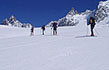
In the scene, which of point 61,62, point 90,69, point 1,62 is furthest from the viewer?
point 1,62

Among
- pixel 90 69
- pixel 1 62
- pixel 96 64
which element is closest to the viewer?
pixel 90 69

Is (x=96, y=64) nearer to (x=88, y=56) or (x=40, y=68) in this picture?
(x=88, y=56)

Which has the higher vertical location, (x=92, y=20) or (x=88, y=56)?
(x=92, y=20)

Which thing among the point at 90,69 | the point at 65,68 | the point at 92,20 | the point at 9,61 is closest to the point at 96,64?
the point at 90,69

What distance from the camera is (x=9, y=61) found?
7934 millimetres

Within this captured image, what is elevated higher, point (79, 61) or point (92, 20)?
point (92, 20)

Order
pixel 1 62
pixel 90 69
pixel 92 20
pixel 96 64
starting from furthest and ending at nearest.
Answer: pixel 92 20 → pixel 1 62 → pixel 96 64 → pixel 90 69

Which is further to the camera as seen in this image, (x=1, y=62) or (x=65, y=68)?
(x=1, y=62)

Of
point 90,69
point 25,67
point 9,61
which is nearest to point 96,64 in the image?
point 90,69

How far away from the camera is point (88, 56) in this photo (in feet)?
25.7

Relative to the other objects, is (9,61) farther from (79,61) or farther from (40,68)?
(79,61)

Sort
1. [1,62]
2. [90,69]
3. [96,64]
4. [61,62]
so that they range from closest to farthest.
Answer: [90,69]
[96,64]
[61,62]
[1,62]

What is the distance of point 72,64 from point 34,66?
1.28 metres

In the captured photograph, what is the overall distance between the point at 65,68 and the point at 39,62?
51.3 inches
